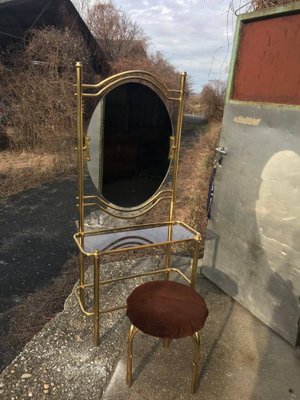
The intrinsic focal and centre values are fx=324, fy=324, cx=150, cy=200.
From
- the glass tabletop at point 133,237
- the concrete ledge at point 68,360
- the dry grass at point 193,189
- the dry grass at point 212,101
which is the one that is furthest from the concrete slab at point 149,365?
the dry grass at point 212,101

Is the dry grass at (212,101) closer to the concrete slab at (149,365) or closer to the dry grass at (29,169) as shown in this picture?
the dry grass at (29,169)

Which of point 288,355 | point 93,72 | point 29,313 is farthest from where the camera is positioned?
point 93,72

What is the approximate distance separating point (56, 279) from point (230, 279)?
1.74 m

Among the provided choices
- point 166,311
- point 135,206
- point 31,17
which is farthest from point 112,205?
point 31,17

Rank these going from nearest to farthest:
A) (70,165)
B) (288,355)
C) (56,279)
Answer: (288,355), (56,279), (70,165)

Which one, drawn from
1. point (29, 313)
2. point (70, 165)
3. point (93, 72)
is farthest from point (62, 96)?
point (29, 313)

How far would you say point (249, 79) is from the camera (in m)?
2.51

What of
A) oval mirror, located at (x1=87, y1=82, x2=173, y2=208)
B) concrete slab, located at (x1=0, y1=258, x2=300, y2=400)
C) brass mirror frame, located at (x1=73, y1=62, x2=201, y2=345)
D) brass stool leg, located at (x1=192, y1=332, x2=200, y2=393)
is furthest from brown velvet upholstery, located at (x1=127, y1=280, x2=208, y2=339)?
oval mirror, located at (x1=87, y1=82, x2=173, y2=208)

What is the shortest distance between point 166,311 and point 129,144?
3.81 ft

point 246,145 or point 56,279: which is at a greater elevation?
point 246,145

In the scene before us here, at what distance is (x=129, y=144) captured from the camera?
230 cm

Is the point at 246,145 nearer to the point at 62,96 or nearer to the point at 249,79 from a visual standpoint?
the point at 249,79

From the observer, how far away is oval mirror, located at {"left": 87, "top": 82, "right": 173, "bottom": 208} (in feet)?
7.07

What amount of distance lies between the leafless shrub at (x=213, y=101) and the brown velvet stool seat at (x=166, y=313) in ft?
38.7
